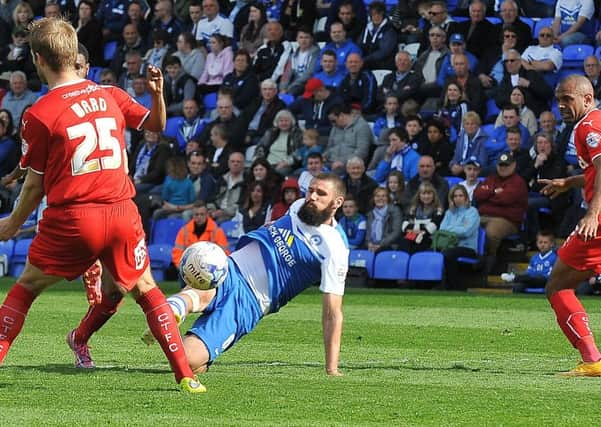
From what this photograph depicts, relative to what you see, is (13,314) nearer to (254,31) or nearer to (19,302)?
(19,302)

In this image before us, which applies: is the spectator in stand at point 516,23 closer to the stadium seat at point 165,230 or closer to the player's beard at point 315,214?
the stadium seat at point 165,230

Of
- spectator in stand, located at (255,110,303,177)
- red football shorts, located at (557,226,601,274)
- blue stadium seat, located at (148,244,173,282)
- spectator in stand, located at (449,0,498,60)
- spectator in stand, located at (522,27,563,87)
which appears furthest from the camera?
spectator in stand, located at (255,110,303,177)

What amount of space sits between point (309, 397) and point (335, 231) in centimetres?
193

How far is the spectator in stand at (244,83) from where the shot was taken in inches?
960

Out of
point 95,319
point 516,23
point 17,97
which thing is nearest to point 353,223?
point 516,23

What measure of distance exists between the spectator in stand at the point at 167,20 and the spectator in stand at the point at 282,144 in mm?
4884

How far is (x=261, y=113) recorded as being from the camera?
79.1 feet

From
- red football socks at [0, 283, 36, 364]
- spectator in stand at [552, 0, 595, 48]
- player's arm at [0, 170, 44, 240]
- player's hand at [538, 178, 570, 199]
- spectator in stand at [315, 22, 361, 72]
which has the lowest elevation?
spectator in stand at [315, 22, 361, 72]

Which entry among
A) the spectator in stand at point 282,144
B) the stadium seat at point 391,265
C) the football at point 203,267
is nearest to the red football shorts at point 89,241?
the football at point 203,267

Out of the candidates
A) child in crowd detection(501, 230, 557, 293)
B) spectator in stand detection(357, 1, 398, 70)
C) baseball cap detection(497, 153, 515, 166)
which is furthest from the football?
spectator in stand detection(357, 1, 398, 70)

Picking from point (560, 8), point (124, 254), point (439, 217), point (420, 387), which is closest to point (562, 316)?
point (420, 387)

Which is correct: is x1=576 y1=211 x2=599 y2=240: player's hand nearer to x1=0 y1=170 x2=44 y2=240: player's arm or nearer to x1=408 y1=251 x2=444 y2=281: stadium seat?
x1=0 y1=170 x2=44 y2=240: player's arm

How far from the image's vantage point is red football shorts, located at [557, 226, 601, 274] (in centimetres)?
977

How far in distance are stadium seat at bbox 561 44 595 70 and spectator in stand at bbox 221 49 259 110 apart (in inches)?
222
